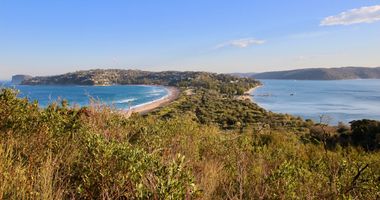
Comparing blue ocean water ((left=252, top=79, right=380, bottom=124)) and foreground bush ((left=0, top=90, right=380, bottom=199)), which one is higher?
foreground bush ((left=0, top=90, right=380, bottom=199))

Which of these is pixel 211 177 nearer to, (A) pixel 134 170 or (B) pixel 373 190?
(A) pixel 134 170

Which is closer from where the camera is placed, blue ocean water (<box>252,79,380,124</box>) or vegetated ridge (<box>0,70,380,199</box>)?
vegetated ridge (<box>0,70,380,199</box>)

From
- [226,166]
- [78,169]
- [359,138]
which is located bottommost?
[359,138]

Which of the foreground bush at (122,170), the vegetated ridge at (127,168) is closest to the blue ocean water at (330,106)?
the vegetated ridge at (127,168)

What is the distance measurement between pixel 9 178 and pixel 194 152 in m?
4.23

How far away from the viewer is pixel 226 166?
714 centimetres

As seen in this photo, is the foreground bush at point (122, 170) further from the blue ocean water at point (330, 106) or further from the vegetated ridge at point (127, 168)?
the blue ocean water at point (330, 106)

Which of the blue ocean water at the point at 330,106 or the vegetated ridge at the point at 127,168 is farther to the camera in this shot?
the blue ocean water at the point at 330,106

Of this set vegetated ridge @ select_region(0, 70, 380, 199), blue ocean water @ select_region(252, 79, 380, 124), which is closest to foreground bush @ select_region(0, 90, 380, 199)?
vegetated ridge @ select_region(0, 70, 380, 199)

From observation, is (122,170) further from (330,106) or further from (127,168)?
(330,106)

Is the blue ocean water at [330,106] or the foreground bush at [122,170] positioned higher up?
the foreground bush at [122,170]

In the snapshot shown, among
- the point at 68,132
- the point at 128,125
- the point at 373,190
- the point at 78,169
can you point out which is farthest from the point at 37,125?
the point at 373,190

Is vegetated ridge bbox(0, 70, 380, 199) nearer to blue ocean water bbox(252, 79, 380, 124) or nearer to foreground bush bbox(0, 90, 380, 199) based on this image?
foreground bush bbox(0, 90, 380, 199)

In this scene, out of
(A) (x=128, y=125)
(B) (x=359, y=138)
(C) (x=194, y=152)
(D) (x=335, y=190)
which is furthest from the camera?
(B) (x=359, y=138)
